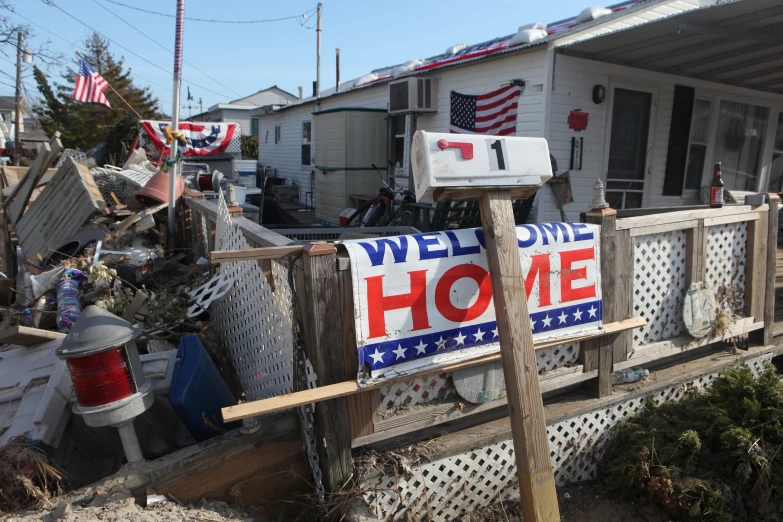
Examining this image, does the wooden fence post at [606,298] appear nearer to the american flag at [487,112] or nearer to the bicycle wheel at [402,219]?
the american flag at [487,112]

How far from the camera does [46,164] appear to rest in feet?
24.7

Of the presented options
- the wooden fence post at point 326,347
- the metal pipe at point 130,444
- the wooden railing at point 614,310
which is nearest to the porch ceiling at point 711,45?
the wooden railing at point 614,310

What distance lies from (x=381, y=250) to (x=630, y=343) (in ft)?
6.44

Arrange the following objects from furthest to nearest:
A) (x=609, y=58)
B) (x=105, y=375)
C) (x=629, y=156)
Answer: (x=629, y=156) → (x=609, y=58) → (x=105, y=375)

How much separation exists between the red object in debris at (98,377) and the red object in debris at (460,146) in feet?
5.74

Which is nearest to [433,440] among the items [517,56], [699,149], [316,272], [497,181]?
[316,272]

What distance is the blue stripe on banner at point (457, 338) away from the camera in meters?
2.42

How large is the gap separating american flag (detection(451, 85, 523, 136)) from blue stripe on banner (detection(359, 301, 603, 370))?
17.4ft

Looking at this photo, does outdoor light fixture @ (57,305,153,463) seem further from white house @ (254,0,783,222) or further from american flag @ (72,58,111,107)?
american flag @ (72,58,111,107)

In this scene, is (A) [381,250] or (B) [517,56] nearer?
(A) [381,250]

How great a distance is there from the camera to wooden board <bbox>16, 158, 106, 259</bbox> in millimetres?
6219

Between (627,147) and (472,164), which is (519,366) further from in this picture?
(627,147)

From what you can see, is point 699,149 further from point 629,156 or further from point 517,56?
point 517,56

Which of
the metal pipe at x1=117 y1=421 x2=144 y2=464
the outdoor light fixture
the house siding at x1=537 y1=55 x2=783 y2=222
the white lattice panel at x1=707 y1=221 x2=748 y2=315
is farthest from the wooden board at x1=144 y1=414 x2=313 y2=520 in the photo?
the house siding at x1=537 y1=55 x2=783 y2=222
